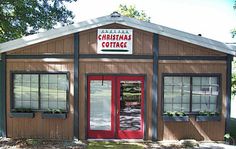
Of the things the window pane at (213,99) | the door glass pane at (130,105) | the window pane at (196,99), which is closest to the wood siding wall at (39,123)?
the door glass pane at (130,105)

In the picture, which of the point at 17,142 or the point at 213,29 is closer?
the point at 17,142

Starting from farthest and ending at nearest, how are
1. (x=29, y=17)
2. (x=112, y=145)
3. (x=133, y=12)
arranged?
(x=133, y=12) < (x=29, y=17) < (x=112, y=145)

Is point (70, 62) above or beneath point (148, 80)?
above

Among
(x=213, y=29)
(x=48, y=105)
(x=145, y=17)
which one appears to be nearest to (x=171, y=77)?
(x=48, y=105)

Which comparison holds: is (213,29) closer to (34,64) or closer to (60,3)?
(60,3)

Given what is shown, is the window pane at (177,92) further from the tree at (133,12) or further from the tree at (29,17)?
the tree at (133,12)

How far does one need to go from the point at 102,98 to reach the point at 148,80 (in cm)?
178

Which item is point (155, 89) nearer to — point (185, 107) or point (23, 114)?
point (185, 107)

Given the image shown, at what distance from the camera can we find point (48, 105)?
10.3 m

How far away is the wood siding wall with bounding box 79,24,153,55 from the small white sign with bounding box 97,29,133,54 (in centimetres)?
15

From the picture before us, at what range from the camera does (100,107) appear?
10.2 meters

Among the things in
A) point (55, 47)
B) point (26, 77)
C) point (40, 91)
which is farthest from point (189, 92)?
point (26, 77)

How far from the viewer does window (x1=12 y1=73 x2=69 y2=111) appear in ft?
33.5

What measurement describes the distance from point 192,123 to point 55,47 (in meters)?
5.61
